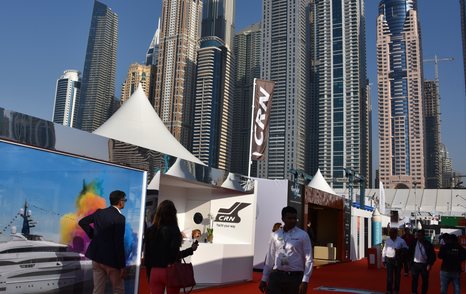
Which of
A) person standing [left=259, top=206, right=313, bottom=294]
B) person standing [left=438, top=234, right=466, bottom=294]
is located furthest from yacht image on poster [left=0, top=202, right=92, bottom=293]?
person standing [left=438, top=234, right=466, bottom=294]

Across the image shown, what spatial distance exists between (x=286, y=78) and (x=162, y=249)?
324 ft

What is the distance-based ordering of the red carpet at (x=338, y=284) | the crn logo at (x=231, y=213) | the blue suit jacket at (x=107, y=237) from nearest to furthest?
the blue suit jacket at (x=107, y=237) → the red carpet at (x=338, y=284) → the crn logo at (x=231, y=213)

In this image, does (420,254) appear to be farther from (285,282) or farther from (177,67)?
(177,67)

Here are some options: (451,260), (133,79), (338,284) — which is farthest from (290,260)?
(133,79)

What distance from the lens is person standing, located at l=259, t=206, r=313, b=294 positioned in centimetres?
419

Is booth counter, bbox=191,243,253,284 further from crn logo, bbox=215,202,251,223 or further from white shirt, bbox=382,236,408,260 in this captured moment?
white shirt, bbox=382,236,408,260

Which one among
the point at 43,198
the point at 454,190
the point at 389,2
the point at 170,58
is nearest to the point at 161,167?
the point at 43,198

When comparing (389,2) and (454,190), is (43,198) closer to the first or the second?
(454,190)

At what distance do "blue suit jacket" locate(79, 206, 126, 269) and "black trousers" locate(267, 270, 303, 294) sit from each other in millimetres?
1762

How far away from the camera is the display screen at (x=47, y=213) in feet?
15.4

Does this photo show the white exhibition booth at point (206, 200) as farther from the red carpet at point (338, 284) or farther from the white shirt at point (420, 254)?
the white shirt at point (420, 254)

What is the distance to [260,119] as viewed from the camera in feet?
41.9

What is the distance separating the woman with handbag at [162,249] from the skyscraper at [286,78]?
83.5m

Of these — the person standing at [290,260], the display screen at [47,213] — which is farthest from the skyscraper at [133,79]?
the person standing at [290,260]
